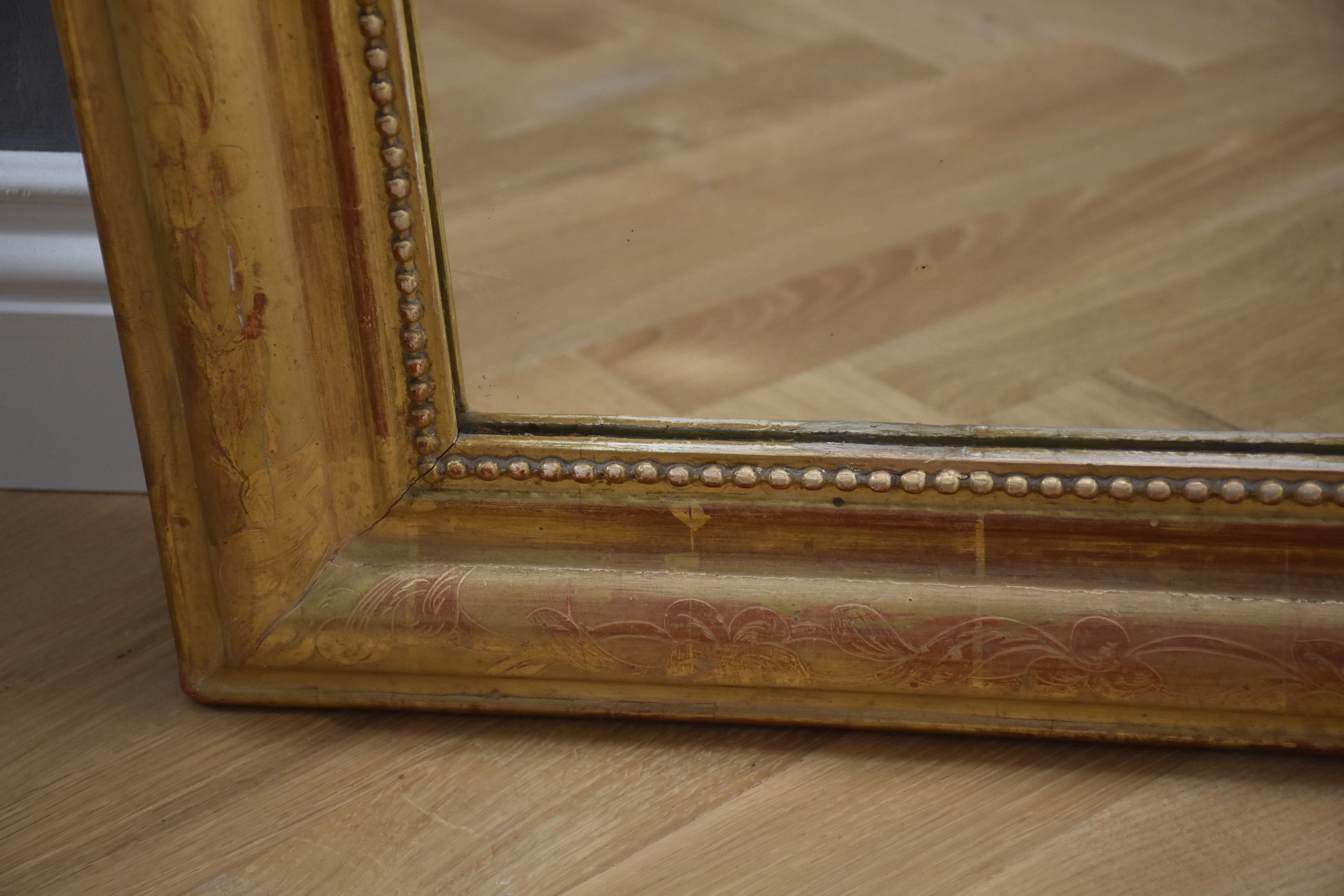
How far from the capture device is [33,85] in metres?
0.80

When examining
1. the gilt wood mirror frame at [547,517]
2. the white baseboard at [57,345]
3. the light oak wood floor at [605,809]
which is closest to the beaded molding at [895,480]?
the gilt wood mirror frame at [547,517]

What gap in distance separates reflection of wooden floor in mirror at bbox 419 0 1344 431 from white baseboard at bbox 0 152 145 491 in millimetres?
285

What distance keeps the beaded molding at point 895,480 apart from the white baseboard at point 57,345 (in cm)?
28

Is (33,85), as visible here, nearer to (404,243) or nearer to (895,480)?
(404,243)

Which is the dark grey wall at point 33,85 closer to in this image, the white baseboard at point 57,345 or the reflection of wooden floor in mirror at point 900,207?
the white baseboard at point 57,345

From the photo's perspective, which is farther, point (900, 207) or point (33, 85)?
point (33, 85)

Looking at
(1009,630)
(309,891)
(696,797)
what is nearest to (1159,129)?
(1009,630)

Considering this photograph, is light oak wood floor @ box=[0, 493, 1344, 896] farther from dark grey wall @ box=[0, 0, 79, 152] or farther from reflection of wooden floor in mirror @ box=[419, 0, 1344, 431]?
dark grey wall @ box=[0, 0, 79, 152]

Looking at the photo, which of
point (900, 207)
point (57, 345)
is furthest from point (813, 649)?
point (57, 345)

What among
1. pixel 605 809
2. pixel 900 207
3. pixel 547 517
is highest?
pixel 900 207

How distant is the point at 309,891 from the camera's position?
2.00 ft

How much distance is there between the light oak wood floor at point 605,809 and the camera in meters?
0.61

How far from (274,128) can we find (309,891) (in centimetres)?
33

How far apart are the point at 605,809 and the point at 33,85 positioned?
0.53m
